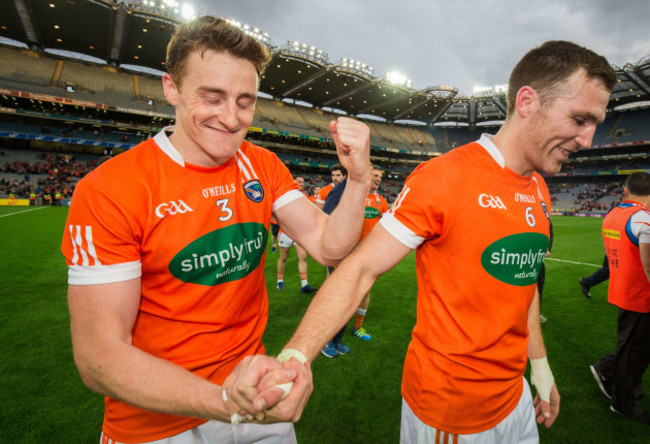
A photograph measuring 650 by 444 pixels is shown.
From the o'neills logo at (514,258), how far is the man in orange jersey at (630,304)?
2131 mm

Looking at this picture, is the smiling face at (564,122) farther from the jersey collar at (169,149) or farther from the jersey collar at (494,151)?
the jersey collar at (169,149)

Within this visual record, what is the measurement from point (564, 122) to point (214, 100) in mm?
1745

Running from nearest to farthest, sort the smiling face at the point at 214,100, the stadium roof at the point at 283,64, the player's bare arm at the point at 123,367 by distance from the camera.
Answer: the player's bare arm at the point at 123,367 < the smiling face at the point at 214,100 < the stadium roof at the point at 283,64

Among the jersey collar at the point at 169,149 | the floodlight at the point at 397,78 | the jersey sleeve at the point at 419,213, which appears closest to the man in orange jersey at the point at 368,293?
the jersey sleeve at the point at 419,213

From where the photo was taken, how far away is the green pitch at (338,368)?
8.99ft

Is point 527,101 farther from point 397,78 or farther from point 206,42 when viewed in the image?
point 397,78

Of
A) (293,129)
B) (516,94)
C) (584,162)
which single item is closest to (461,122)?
(584,162)

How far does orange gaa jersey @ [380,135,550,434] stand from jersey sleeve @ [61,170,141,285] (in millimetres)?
1123

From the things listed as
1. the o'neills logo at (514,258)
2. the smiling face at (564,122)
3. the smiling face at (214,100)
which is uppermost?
the smiling face at (564,122)

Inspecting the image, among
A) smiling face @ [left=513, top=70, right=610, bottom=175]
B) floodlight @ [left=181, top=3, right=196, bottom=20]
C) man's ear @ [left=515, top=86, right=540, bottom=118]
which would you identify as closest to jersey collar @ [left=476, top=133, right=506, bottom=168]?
smiling face @ [left=513, top=70, right=610, bottom=175]

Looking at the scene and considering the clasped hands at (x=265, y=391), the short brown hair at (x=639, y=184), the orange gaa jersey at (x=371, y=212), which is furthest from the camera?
the orange gaa jersey at (x=371, y=212)

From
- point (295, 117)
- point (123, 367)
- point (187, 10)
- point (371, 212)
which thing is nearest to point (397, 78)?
point (295, 117)

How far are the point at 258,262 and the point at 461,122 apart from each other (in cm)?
6014

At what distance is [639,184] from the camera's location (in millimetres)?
3332
